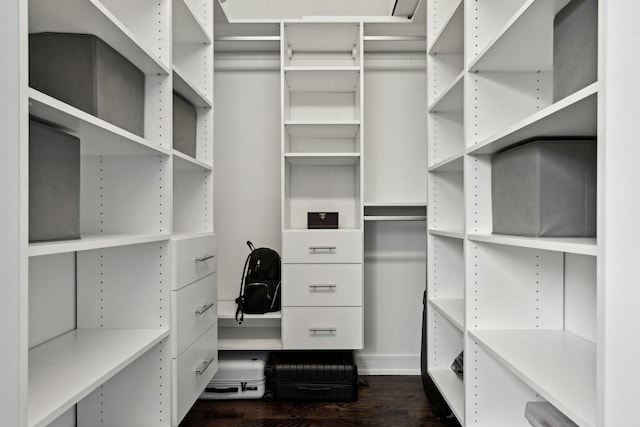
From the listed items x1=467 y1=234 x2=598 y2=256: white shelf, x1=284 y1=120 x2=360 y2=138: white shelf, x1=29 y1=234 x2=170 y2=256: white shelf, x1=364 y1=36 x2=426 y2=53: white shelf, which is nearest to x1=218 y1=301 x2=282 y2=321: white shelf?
x1=29 y1=234 x2=170 y2=256: white shelf

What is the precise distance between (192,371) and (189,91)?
116 cm

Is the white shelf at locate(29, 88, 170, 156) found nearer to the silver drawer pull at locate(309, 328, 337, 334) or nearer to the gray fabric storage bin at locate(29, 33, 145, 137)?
the gray fabric storage bin at locate(29, 33, 145, 137)

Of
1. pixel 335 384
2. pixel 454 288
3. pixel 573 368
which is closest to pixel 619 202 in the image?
pixel 573 368

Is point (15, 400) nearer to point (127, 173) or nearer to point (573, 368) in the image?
point (127, 173)

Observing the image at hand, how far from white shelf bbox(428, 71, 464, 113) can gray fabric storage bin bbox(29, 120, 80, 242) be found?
1326mm

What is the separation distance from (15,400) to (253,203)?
190 centimetres

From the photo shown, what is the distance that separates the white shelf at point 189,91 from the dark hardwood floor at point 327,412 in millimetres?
1502

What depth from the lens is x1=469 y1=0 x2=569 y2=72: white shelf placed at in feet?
3.60

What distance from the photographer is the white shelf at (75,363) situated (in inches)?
37.4

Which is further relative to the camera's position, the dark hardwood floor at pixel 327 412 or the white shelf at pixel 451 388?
the dark hardwood floor at pixel 327 412

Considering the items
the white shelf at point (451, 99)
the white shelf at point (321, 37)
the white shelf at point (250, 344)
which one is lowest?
the white shelf at point (250, 344)

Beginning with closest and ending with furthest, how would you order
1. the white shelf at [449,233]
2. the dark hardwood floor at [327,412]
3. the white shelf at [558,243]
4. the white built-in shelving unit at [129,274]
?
1. the white shelf at [558,243]
2. the white built-in shelving unit at [129,274]
3. the white shelf at [449,233]
4. the dark hardwood floor at [327,412]

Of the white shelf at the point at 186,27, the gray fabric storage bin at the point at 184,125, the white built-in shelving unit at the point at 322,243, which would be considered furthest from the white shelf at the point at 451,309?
the white shelf at the point at 186,27

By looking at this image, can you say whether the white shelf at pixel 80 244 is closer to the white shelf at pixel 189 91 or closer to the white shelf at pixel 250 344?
the white shelf at pixel 189 91
